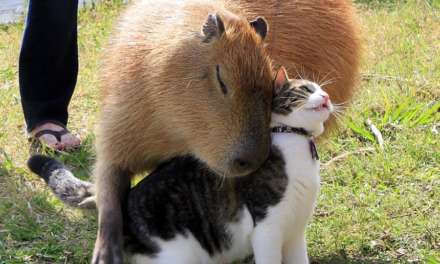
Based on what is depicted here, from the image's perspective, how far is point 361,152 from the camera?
16.2 ft

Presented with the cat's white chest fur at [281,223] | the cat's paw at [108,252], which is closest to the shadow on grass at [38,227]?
the cat's paw at [108,252]

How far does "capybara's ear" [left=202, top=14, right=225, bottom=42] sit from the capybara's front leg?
2.81 ft

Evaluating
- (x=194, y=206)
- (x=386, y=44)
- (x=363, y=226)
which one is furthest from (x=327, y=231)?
(x=386, y=44)

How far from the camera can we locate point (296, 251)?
363cm

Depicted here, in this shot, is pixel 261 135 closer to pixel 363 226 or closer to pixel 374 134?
pixel 363 226

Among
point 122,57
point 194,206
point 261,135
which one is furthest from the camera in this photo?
point 122,57

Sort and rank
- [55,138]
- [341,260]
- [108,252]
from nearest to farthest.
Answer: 1. [108,252]
2. [341,260]
3. [55,138]

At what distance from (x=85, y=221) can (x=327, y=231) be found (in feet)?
3.90

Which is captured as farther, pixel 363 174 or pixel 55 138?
pixel 55 138

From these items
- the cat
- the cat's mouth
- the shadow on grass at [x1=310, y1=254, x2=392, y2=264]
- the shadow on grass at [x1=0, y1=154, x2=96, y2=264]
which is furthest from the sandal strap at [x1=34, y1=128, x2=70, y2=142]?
the cat's mouth

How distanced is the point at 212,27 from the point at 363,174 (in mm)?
1521

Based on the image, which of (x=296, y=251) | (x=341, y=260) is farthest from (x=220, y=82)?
(x=341, y=260)

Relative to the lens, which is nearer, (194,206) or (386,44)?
(194,206)

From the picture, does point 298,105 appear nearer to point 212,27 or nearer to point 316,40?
point 212,27
